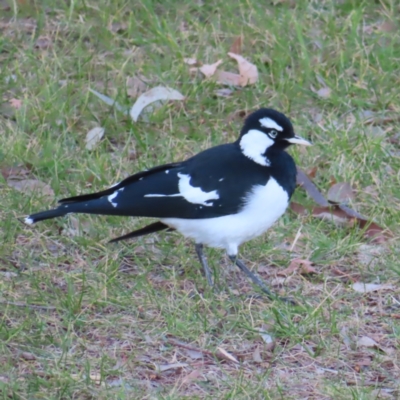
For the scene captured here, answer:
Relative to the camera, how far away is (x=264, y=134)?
4238mm

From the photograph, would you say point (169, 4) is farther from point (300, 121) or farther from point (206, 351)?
point (206, 351)

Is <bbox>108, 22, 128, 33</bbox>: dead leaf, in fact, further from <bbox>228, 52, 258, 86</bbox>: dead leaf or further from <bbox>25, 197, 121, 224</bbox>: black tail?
<bbox>25, 197, 121, 224</bbox>: black tail

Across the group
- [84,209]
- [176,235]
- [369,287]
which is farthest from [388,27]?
[84,209]

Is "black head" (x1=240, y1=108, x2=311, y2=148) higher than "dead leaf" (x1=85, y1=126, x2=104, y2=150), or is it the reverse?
"black head" (x1=240, y1=108, x2=311, y2=148)

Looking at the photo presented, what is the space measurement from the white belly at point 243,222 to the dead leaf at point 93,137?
1228 millimetres

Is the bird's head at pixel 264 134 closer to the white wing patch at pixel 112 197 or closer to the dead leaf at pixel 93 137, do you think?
the white wing patch at pixel 112 197

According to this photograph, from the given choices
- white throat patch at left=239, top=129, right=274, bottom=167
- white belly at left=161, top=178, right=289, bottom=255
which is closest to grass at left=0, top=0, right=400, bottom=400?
white belly at left=161, top=178, right=289, bottom=255

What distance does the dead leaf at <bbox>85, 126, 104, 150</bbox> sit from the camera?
5.25 meters

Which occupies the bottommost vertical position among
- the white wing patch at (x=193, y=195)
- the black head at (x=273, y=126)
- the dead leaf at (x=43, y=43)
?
the dead leaf at (x=43, y=43)

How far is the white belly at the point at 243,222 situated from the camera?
4043 millimetres

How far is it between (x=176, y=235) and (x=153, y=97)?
1.17 metres

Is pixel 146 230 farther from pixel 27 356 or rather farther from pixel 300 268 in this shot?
pixel 27 356

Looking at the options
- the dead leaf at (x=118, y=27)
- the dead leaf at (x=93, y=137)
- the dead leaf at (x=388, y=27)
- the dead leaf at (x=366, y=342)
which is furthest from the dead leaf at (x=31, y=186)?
the dead leaf at (x=388, y=27)

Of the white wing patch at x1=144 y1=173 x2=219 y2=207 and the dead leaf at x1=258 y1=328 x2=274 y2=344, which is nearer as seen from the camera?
the dead leaf at x1=258 y1=328 x2=274 y2=344
